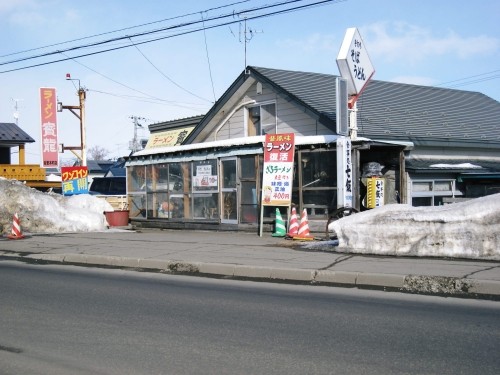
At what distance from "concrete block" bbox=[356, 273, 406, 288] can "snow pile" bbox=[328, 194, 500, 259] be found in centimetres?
214

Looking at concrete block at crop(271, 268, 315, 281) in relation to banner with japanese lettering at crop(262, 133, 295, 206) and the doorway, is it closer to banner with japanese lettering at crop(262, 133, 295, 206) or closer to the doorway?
banner with japanese lettering at crop(262, 133, 295, 206)

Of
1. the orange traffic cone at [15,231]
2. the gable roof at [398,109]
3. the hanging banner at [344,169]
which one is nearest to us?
the hanging banner at [344,169]

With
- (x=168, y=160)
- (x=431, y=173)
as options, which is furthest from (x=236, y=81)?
(x=431, y=173)

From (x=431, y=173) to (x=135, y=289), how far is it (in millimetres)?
11405

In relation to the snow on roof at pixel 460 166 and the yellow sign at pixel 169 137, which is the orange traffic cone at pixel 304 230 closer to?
the snow on roof at pixel 460 166

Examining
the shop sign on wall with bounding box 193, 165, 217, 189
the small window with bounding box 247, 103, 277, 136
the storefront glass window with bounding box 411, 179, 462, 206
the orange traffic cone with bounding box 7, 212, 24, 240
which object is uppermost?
the small window with bounding box 247, 103, 277, 136

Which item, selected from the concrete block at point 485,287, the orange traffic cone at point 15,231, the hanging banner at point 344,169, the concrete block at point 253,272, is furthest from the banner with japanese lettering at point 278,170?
the concrete block at point 485,287

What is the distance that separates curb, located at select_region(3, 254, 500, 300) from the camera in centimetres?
869

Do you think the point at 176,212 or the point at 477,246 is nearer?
the point at 477,246

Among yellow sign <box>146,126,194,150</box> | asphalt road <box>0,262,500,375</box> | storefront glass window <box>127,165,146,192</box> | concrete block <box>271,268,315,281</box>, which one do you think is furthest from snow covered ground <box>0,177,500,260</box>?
yellow sign <box>146,126,194,150</box>

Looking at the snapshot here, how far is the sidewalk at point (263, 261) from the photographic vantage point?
29.9ft

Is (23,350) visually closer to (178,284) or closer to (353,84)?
(178,284)

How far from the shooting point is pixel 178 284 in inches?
395

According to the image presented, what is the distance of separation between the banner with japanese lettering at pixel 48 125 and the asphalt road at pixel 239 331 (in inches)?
968
